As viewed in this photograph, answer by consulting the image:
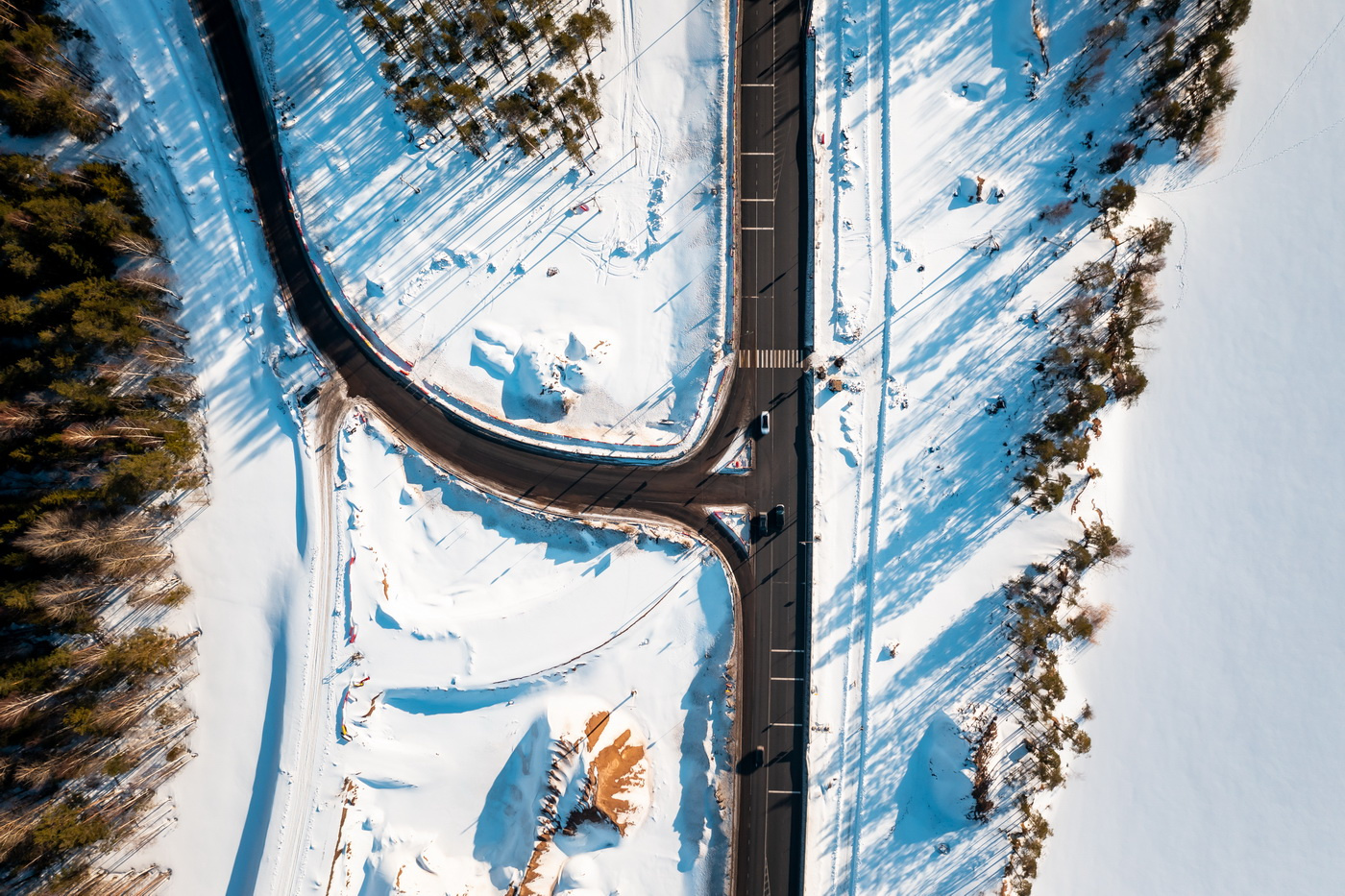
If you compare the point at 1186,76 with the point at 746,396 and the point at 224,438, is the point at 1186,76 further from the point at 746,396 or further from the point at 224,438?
the point at 224,438

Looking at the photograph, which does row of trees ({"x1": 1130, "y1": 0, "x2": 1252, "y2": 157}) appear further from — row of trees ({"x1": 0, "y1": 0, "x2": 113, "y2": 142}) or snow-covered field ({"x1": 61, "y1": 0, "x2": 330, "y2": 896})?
row of trees ({"x1": 0, "y1": 0, "x2": 113, "y2": 142})

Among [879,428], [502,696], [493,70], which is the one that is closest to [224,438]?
[502,696]

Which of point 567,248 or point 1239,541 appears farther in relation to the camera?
point 567,248

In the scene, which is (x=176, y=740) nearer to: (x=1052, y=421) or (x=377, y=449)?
(x=377, y=449)

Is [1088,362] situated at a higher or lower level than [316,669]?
higher

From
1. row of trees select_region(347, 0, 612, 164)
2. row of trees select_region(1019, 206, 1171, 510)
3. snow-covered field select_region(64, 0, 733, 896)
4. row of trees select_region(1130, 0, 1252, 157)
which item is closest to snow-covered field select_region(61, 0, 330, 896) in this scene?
snow-covered field select_region(64, 0, 733, 896)

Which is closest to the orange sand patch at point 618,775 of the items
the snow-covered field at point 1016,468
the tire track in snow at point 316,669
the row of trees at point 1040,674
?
the snow-covered field at point 1016,468

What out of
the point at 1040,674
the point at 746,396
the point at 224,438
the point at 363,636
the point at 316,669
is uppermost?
the point at 746,396
